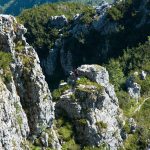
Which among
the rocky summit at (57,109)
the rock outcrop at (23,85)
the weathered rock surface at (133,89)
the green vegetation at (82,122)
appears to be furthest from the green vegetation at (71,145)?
the weathered rock surface at (133,89)

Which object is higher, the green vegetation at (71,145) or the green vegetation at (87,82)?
the green vegetation at (87,82)

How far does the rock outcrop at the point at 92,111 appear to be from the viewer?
120m

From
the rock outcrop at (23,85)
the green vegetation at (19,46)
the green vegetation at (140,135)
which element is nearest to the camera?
the rock outcrop at (23,85)

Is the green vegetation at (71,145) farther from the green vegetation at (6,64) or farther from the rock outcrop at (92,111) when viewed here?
the green vegetation at (6,64)

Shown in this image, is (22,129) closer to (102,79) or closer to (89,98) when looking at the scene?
(89,98)

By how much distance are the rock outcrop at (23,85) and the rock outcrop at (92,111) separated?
1148cm

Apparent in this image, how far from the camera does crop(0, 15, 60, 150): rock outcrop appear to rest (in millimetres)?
98938

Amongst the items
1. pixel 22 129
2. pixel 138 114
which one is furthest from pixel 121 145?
pixel 22 129

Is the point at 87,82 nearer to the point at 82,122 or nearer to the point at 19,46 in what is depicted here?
the point at 82,122

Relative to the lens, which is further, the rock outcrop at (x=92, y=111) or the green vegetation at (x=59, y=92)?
the green vegetation at (x=59, y=92)

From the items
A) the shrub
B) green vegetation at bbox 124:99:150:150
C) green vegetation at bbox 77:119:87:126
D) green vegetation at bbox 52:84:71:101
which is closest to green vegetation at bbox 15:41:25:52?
the shrub

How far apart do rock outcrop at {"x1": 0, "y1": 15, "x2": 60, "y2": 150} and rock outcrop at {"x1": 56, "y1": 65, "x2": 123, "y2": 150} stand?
37.7 feet

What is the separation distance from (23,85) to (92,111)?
73.4ft

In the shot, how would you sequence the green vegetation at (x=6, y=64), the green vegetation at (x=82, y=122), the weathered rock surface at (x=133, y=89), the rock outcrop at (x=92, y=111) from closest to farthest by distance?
the green vegetation at (x=6, y=64) → the green vegetation at (x=82, y=122) → the rock outcrop at (x=92, y=111) → the weathered rock surface at (x=133, y=89)
